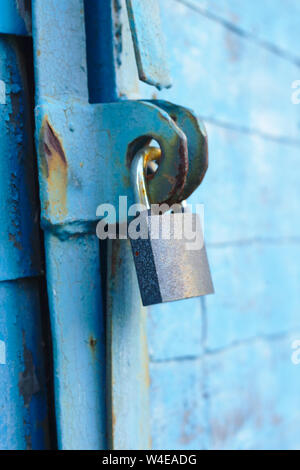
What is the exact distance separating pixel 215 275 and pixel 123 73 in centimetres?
45

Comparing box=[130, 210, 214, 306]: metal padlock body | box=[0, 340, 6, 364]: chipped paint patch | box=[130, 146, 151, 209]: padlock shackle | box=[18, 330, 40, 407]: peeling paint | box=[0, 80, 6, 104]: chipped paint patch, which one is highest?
box=[0, 80, 6, 104]: chipped paint patch

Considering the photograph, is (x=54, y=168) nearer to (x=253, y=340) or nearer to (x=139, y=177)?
(x=139, y=177)

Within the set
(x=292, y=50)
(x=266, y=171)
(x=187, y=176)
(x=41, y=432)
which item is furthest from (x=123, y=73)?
(x=292, y=50)

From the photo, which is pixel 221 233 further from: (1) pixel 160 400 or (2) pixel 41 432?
(2) pixel 41 432

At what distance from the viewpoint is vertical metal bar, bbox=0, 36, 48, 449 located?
1.86 feet

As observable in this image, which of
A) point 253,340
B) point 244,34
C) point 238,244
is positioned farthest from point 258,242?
point 244,34

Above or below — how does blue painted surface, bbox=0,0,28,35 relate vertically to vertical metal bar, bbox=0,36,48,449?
above

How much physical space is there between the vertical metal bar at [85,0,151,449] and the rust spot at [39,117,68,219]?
0.08 metres

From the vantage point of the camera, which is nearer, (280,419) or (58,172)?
(58,172)

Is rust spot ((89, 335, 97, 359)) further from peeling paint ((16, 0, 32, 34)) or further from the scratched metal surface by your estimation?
peeling paint ((16, 0, 32, 34))

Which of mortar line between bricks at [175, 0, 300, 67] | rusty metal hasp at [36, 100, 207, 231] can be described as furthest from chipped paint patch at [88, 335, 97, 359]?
mortar line between bricks at [175, 0, 300, 67]

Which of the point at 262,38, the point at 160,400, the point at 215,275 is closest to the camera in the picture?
the point at 160,400

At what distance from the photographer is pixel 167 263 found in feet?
1.81

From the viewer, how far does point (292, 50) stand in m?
1.25
